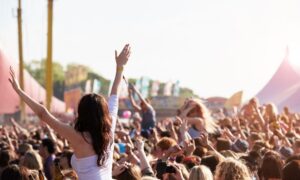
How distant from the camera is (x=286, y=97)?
100 ft

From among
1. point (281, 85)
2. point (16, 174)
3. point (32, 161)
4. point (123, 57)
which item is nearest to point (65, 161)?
point (32, 161)

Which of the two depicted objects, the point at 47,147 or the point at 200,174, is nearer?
the point at 200,174

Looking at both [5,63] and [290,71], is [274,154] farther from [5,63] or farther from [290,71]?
[5,63]

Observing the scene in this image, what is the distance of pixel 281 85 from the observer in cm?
3406

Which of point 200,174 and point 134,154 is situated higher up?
point 200,174

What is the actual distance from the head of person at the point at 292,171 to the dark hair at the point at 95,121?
5.56 ft

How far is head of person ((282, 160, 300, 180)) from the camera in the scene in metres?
4.81

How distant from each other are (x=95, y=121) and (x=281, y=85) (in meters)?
31.2

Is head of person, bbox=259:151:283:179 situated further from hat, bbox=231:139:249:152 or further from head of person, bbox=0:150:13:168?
head of person, bbox=0:150:13:168

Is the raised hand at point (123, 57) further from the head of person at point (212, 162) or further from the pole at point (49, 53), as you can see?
the pole at point (49, 53)

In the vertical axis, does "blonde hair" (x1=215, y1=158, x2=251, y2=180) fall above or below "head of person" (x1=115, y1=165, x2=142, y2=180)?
above

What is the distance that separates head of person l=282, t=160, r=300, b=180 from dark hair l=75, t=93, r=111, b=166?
1.70 meters

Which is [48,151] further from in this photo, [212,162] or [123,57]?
[123,57]

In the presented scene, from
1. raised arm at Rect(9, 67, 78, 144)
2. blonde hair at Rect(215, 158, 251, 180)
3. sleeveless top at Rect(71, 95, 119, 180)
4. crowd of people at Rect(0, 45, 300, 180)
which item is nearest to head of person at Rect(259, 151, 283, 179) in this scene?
crowd of people at Rect(0, 45, 300, 180)
